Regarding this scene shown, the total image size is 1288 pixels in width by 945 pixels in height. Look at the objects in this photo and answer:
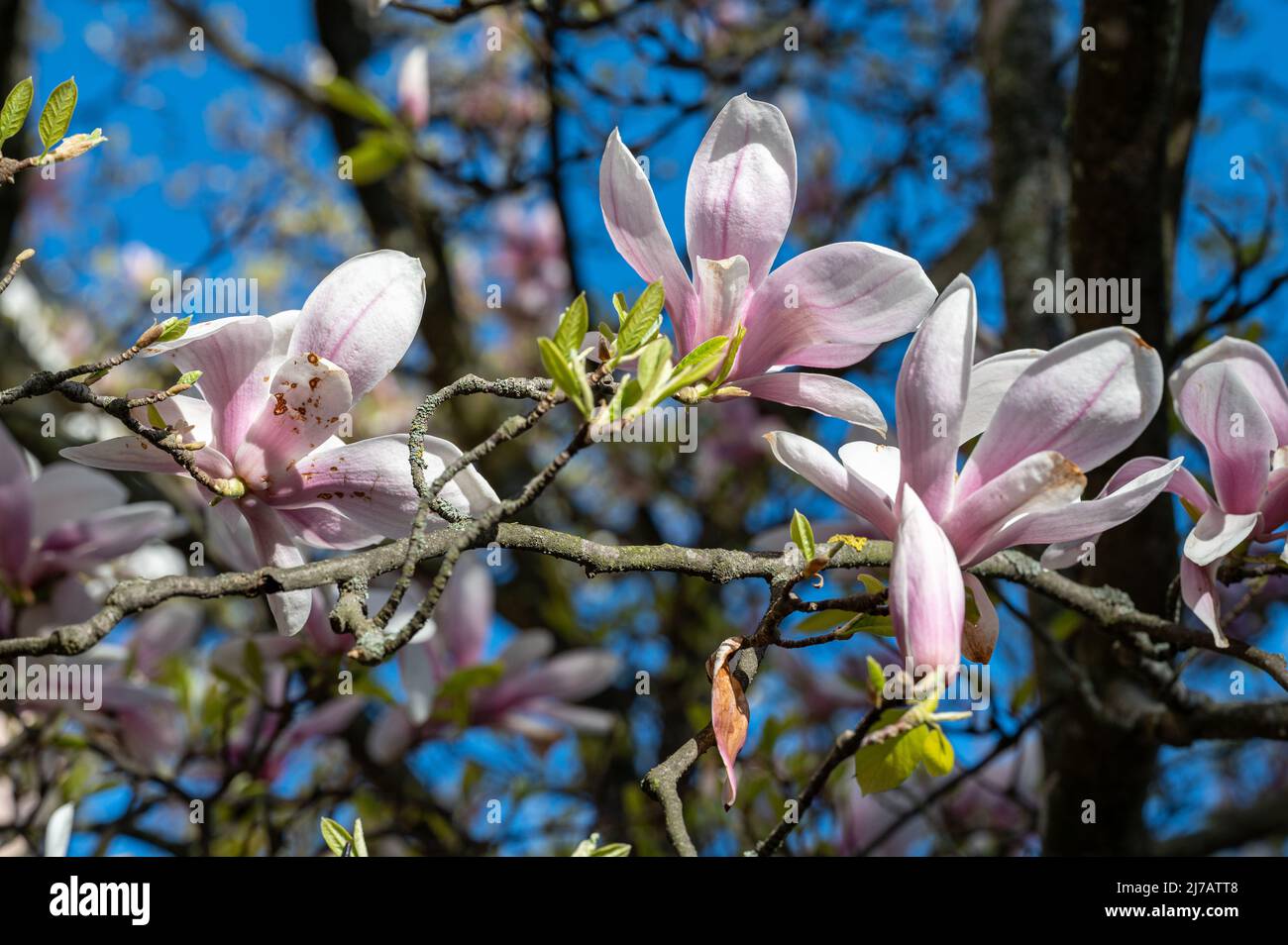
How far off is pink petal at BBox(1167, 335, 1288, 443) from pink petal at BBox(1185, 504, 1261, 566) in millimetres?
73

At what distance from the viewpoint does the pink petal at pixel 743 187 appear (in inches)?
34.7

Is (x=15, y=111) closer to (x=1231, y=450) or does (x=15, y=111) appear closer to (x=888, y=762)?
(x=888, y=762)

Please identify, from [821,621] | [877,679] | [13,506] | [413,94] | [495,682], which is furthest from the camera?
[413,94]

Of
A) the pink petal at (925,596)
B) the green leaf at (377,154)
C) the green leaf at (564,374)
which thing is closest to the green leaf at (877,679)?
the pink petal at (925,596)

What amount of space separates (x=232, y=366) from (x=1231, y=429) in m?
0.78

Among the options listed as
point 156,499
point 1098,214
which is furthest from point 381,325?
point 156,499

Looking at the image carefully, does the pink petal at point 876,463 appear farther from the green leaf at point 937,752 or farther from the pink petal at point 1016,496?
the green leaf at point 937,752

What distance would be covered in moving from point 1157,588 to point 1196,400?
54 cm

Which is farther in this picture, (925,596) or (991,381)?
(991,381)

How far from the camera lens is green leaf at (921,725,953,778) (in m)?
0.80

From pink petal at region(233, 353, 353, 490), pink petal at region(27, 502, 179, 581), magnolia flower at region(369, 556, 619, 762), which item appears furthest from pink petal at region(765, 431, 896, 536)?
magnolia flower at region(369, 556, 619, 762)

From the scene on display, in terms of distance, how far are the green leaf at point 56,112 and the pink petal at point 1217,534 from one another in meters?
0.91

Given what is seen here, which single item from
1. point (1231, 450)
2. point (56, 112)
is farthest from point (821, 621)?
point (56, 112)

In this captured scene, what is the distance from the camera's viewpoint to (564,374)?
740mm
